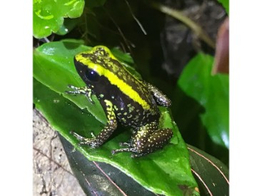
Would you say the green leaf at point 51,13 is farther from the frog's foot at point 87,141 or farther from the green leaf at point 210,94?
the green leaf at point 210,94

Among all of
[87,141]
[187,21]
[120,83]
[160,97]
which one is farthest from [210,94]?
[87,141]

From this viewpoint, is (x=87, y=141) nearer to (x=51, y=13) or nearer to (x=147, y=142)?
(x=147, y=142)

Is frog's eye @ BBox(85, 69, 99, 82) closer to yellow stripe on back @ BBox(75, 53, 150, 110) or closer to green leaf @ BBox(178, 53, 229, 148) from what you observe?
yellow stripe on back @ BBox(75, 53, 150, 110)

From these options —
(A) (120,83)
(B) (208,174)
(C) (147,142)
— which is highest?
(A) (120,83)

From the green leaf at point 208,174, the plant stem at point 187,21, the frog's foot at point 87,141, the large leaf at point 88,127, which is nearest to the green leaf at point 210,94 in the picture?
the plant stem at point 187,21

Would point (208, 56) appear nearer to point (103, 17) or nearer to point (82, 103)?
point (103, 17)
